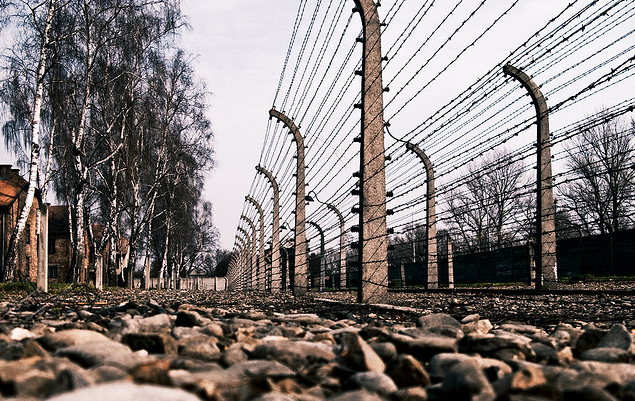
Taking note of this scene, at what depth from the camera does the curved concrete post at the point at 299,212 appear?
430 inches

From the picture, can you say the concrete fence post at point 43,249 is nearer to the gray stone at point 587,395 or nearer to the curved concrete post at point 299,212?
the curved concrete post at point 299,212

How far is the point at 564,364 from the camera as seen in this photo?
2070mm

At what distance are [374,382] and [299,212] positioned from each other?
9469mm

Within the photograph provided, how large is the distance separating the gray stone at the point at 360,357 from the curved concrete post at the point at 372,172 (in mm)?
3759

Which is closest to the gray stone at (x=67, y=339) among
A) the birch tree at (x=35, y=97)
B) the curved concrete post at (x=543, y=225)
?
the curved concrete post at (x=543, y=225)

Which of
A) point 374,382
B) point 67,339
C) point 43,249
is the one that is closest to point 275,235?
point 43,249

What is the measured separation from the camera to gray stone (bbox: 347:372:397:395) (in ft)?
5.10

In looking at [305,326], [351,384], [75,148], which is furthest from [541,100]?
[75,148]

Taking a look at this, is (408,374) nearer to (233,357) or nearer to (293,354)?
(293,354)

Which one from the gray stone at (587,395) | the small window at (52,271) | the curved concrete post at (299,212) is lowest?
the small window at (52,271)

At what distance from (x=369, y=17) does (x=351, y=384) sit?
5.05m

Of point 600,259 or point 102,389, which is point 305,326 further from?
point 600,259

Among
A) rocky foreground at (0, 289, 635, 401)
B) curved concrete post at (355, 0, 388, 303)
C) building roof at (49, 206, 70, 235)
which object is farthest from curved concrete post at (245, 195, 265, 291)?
building roof at (49, 206, 70, 235)

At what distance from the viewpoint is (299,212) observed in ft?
36.2
